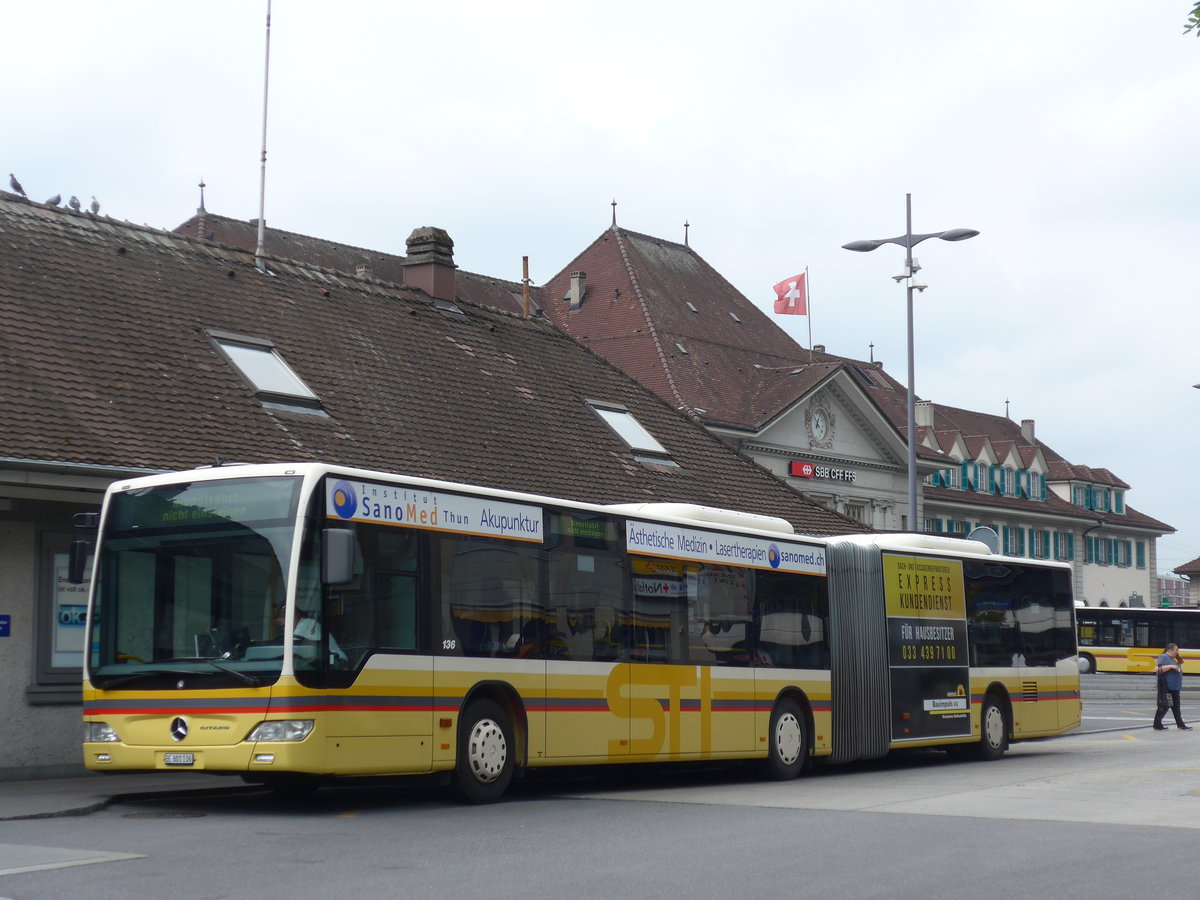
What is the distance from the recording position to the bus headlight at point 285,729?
12812 mm

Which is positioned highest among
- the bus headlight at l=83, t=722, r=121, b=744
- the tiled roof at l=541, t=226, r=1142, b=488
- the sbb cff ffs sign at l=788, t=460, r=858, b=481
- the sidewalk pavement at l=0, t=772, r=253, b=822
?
the tiled roof at l=541, t=226, r=1142, b=488

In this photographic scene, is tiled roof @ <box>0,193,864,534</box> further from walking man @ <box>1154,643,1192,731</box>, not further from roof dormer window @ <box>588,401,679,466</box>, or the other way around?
walking man @ <box>1154,643,1192,731</box>

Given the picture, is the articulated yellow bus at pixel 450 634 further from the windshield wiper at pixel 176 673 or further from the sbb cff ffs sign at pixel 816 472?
the sbb cff ffs sign at pixel 816 472

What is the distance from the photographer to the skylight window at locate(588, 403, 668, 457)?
28.3m

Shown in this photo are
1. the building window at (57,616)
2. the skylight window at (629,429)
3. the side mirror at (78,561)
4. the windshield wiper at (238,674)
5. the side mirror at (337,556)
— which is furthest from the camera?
the skylight window at (629,429)

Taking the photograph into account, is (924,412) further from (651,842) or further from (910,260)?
(651,842)

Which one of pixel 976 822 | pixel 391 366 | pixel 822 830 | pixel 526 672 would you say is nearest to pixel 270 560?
pixel 526 672

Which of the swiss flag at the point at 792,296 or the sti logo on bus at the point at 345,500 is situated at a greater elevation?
the swiss flag at the point at 792,296

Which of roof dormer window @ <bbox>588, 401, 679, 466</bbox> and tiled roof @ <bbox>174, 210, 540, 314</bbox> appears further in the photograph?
tiled roof @ <bbox>174, 210, 540, 314</bbox>

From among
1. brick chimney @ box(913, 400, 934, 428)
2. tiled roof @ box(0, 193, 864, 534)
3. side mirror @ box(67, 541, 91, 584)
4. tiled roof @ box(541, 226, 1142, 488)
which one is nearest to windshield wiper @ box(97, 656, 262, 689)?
side mirror @ box(67, 541, 91, 584)

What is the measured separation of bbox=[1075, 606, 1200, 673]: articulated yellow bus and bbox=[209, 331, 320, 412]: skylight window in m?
40.8

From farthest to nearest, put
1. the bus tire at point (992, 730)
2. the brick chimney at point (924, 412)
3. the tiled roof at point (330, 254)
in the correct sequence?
the brick chimney at point (924, 412), the tiled roof at point (330, 254), the bus tire at point (992, 730)

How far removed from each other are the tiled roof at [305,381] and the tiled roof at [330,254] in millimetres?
19754

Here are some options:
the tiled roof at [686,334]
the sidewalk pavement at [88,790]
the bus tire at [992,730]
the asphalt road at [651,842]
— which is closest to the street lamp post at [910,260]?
the bus tire at [992,730]
